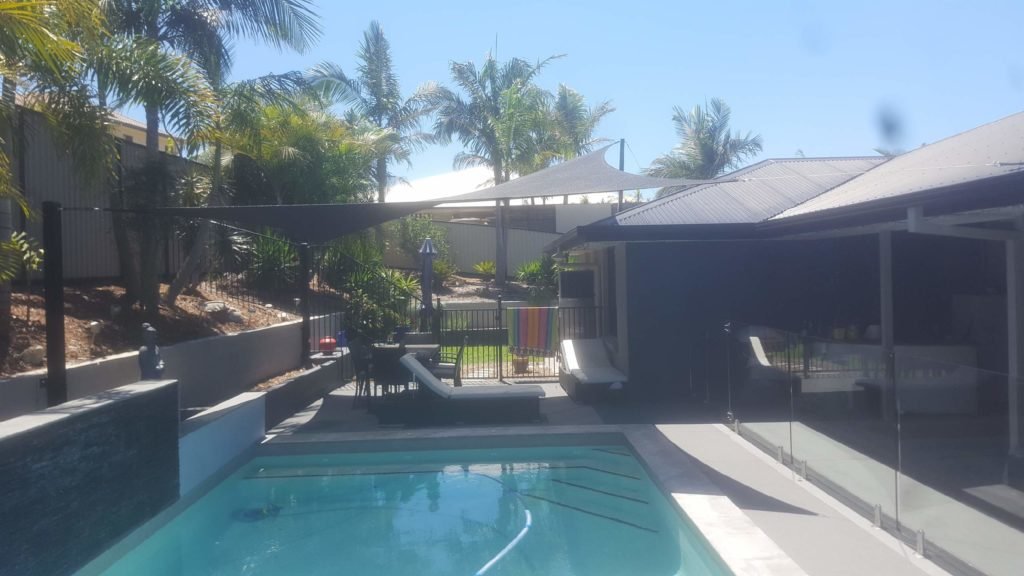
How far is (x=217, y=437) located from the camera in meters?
9.08

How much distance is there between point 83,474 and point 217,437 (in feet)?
9.91

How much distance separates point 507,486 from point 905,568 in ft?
15.6

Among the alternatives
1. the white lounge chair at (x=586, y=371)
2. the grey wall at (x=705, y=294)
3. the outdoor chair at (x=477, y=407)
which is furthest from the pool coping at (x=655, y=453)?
the grey wall at (x=705, y=294)

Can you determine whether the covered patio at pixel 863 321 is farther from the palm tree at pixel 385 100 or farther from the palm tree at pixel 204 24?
the palm tree at pixel 385 100

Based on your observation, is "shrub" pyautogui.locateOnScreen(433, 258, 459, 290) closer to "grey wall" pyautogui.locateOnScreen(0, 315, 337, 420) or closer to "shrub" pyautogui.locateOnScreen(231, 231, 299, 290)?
"shrub" pyautogui.locateOnScreen(231, 231, 299, 290)

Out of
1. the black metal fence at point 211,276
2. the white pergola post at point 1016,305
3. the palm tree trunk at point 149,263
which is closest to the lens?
the white pergola post at point 1016,305

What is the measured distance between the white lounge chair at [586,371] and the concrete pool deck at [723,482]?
0.96 ft

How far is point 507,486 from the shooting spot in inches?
370

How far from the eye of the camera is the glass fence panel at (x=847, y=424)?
6.47 metres

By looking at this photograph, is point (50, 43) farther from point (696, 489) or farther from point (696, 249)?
point (696, 249)

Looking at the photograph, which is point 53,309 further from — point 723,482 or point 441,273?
point 441,273

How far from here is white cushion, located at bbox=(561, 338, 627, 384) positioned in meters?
12.4

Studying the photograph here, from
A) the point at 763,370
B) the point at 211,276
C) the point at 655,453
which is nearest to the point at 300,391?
the point at 211,276

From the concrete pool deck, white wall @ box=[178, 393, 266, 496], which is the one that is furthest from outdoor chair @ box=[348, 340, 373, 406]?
white wall @ box=[178, 393, 266, 496]
